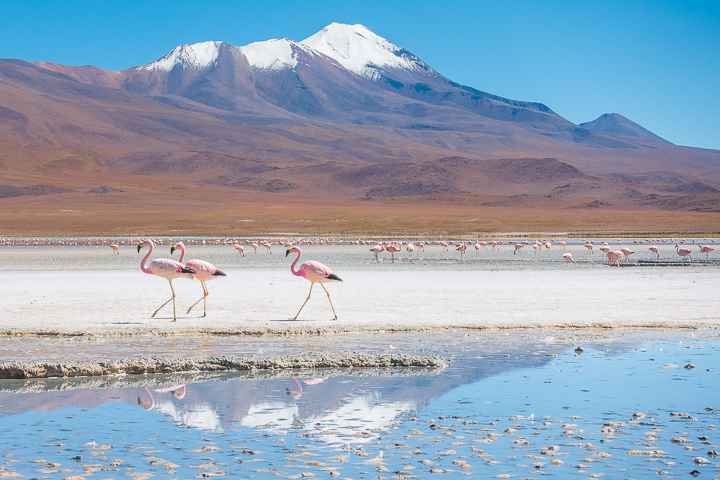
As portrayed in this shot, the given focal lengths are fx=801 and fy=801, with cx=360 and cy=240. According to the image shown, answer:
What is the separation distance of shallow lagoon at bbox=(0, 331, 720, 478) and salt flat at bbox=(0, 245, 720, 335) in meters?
3.25

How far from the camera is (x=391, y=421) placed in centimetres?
669

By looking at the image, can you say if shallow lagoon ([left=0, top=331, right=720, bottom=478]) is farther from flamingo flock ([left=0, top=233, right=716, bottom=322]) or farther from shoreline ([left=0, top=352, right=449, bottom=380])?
flamingo flock ([left=0, top=233, right=716, bottom=322])

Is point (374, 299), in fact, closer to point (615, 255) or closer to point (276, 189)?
point (615, 255)

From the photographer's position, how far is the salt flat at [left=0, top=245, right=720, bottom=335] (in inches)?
489

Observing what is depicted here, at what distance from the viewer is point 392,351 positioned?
1016 cm

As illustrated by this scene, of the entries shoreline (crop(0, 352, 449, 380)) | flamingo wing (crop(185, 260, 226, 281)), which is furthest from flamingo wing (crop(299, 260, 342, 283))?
shoreline (crop(0, 352, 449, 380))

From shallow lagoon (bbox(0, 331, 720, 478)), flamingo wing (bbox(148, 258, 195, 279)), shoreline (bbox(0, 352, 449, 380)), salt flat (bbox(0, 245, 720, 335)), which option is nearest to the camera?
shallow lagoon (bbox(0, 331, 720, 478))

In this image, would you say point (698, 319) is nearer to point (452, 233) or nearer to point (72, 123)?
point (452, 233)

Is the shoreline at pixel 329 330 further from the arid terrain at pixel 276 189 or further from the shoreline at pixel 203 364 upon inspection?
the arid terrain at pixel 276 189

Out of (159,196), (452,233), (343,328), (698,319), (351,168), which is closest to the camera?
(343,328)

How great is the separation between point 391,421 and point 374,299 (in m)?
9.54

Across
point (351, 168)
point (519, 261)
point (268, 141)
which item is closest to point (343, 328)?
point (519, 261)

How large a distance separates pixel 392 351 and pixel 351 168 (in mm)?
136373

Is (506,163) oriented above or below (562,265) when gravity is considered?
above
